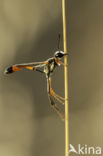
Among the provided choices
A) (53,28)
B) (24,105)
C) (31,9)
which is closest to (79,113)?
(24,105)

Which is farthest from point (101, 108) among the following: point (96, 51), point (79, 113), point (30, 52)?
point (30, 52)

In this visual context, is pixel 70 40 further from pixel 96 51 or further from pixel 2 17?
pixel 2 17

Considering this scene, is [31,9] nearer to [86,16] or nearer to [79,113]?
[86,16]

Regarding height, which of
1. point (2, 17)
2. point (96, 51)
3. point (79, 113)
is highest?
point (2, 17)

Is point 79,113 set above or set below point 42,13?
below

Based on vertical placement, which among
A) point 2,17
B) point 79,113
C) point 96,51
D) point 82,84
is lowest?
point 79,113

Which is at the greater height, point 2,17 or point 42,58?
point 2,17
